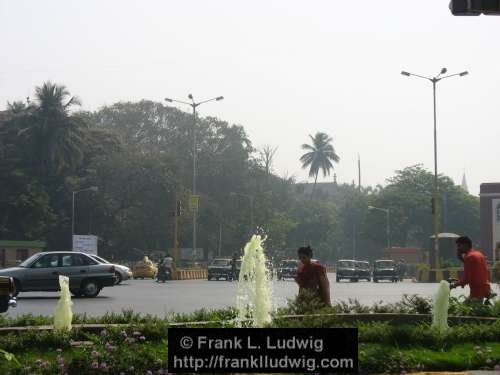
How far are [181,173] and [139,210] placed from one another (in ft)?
27.8

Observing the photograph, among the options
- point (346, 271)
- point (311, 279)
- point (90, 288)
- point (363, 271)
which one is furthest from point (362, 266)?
point (311, 279)

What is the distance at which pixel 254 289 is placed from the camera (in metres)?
11.4

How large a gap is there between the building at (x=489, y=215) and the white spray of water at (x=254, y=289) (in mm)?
79707

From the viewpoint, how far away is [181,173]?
297ft

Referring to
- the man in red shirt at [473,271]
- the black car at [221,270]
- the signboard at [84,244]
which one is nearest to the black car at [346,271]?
the black car at [221,270]

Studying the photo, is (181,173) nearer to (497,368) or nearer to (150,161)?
(150,161)

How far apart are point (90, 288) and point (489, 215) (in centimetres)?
6530

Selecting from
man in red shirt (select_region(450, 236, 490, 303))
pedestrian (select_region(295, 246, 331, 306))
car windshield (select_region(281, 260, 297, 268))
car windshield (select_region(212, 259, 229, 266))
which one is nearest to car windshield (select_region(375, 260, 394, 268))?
car windshield (select_region(281, 260, 297, 268))

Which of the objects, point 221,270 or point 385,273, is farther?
point 385,273

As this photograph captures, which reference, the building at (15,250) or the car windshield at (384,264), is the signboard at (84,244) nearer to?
the building at (15,250)

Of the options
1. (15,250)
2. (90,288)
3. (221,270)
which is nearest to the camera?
(90,288)

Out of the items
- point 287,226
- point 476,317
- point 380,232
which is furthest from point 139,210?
point 476,317

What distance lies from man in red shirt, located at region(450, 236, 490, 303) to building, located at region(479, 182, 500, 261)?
76.9 m

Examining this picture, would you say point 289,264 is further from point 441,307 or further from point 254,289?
point 254,289
